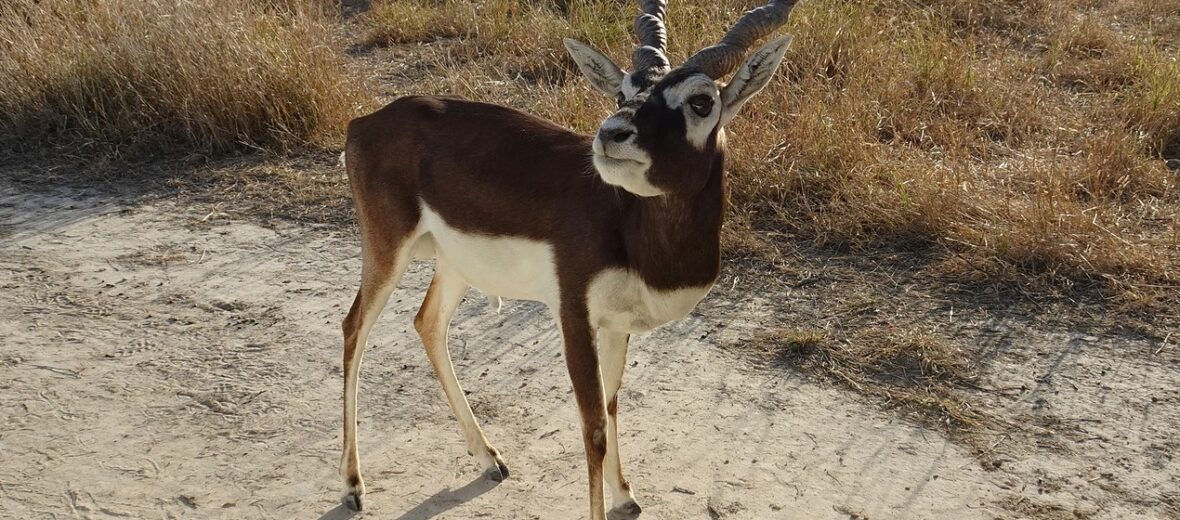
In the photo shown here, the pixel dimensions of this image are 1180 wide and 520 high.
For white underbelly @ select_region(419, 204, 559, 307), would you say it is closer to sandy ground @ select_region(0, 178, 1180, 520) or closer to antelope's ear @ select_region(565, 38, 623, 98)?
antelope's ear @ select_region(565, 38, 623, 98)

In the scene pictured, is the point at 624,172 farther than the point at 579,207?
No

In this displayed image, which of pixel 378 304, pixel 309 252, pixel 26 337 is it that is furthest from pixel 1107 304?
pixel 26 337

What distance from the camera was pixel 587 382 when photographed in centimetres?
386

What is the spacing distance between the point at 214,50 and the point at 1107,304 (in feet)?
17.5

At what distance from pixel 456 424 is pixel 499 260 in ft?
3.21

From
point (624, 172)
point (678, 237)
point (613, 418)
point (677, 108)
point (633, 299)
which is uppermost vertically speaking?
point (677, 108)

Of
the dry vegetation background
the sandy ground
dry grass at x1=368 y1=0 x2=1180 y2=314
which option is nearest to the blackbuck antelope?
the sandy ground

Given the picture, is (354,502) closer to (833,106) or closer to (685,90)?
(685,90)

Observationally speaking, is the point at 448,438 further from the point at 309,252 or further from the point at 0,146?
the point at 0,146

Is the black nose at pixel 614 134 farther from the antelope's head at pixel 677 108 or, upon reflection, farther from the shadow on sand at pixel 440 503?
the shadow on sand at pixel 440 503

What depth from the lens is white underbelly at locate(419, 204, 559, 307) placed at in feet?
13.0

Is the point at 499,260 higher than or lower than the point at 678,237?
lower

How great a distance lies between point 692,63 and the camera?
366 cm

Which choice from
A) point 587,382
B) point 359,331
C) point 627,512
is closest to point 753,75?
Answer: point 587,382
